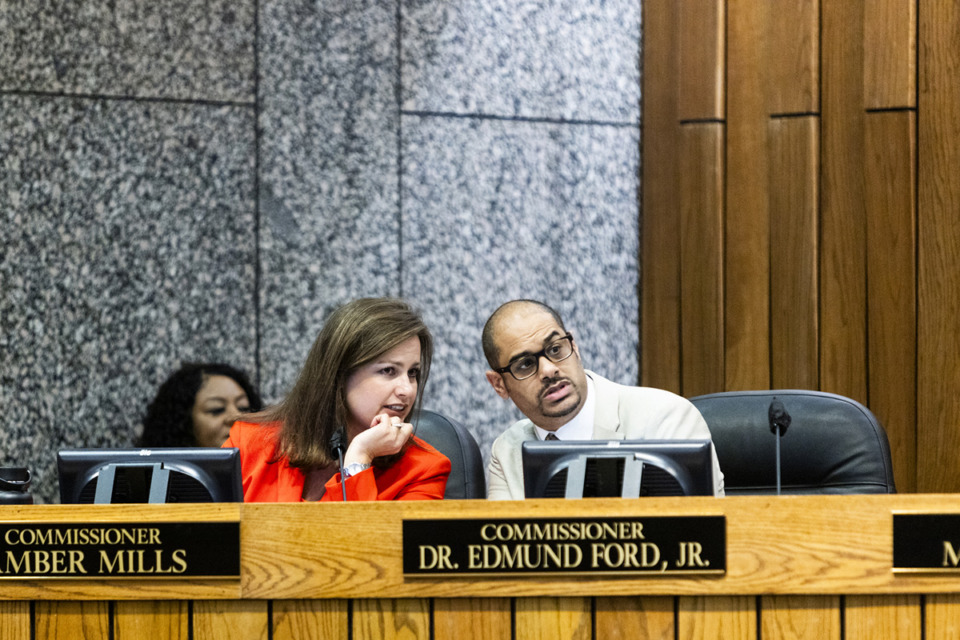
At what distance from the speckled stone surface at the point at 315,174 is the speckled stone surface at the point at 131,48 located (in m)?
0.09

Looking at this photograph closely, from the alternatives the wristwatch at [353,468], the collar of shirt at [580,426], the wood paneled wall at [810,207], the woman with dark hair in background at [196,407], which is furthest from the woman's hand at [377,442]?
the wood paneled wall at [810,207]

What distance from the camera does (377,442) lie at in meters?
2.01

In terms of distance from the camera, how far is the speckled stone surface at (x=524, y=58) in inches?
123

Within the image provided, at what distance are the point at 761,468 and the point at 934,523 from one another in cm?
86

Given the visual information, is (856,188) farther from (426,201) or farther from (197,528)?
(197,528)

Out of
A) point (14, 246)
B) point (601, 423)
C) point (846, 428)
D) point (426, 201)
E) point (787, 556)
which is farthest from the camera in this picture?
point (426, 201)

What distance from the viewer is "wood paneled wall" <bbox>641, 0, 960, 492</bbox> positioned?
2771 millimetres

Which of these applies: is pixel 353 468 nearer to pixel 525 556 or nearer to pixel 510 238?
pixel 525 556

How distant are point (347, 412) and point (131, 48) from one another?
145cm

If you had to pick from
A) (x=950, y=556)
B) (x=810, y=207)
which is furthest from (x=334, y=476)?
(x=810, y=207)

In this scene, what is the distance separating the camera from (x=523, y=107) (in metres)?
3.19

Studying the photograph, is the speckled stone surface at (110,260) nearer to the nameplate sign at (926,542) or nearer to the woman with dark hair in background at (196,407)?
the woman with dark hair in background at (196,407)

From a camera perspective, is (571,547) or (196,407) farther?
(196,407)

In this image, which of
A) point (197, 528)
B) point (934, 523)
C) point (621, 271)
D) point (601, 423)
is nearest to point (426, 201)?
point (621, 271)
